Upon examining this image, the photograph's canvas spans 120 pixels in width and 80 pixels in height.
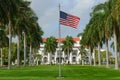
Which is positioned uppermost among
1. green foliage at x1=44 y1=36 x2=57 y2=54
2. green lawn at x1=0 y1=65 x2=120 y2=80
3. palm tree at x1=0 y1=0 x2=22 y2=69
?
green foliage at x1=44 y1=36 x2=57 y2=54

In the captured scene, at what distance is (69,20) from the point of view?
34562mm

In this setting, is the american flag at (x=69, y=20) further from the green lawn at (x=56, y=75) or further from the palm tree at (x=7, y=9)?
the palm tree at (x=7, y=9)

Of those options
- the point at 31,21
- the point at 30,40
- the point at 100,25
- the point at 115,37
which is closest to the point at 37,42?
the point at 30,40

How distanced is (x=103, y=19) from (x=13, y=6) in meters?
20.4

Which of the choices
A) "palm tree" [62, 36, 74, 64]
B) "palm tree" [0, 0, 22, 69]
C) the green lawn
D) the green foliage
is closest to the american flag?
the green lawn

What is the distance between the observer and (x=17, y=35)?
268 ft

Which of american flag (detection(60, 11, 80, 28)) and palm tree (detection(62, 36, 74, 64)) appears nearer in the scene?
american flag (detection(60, 11, 80, 28))

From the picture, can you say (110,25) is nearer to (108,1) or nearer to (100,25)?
(108,1)

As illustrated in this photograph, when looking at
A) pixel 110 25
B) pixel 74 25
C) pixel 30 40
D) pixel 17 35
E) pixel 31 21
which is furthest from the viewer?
pixel 30 40

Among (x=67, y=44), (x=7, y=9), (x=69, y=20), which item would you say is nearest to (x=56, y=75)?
(x=69, y=20)

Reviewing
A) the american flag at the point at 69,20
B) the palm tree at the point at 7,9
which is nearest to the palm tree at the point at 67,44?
the palm tree at the point at 7,9

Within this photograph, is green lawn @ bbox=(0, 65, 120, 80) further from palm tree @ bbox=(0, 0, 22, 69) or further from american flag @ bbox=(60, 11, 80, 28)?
palm tree @ bbox=(0, 0, 22, 69)

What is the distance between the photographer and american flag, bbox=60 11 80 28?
3414 centimetres

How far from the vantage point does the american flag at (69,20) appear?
112 feet
